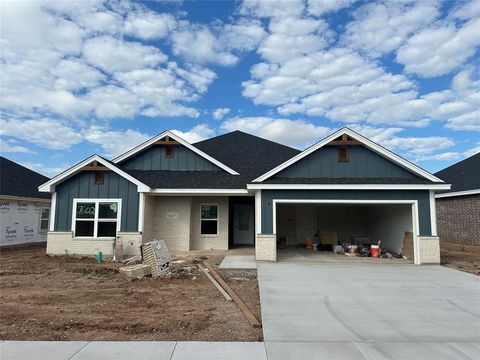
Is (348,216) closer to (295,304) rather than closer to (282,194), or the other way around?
(282,194)

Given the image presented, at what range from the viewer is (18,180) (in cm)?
1989

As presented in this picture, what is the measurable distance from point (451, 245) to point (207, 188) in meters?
15.1

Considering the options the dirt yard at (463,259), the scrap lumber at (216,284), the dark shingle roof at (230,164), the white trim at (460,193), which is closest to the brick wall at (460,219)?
the white trim at (460,193)

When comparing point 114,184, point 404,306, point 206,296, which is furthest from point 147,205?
point 404,306

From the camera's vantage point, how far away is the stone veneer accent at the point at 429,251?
503 inches

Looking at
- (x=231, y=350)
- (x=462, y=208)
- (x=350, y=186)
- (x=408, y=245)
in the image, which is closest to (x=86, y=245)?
(x=350, y=186)

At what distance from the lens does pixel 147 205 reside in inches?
583

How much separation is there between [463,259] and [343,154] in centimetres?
700

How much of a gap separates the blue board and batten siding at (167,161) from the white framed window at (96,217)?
3220mm

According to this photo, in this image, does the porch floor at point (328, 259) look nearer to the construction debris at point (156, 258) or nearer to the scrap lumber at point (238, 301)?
the scrap lumber at point (238, 301)

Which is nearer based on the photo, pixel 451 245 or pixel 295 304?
pixel 295 304

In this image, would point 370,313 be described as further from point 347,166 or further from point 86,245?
point 86,245

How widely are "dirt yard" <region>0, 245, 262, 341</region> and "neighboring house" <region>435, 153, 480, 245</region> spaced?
14.8 m

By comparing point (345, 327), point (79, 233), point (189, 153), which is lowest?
point (345, 327)
